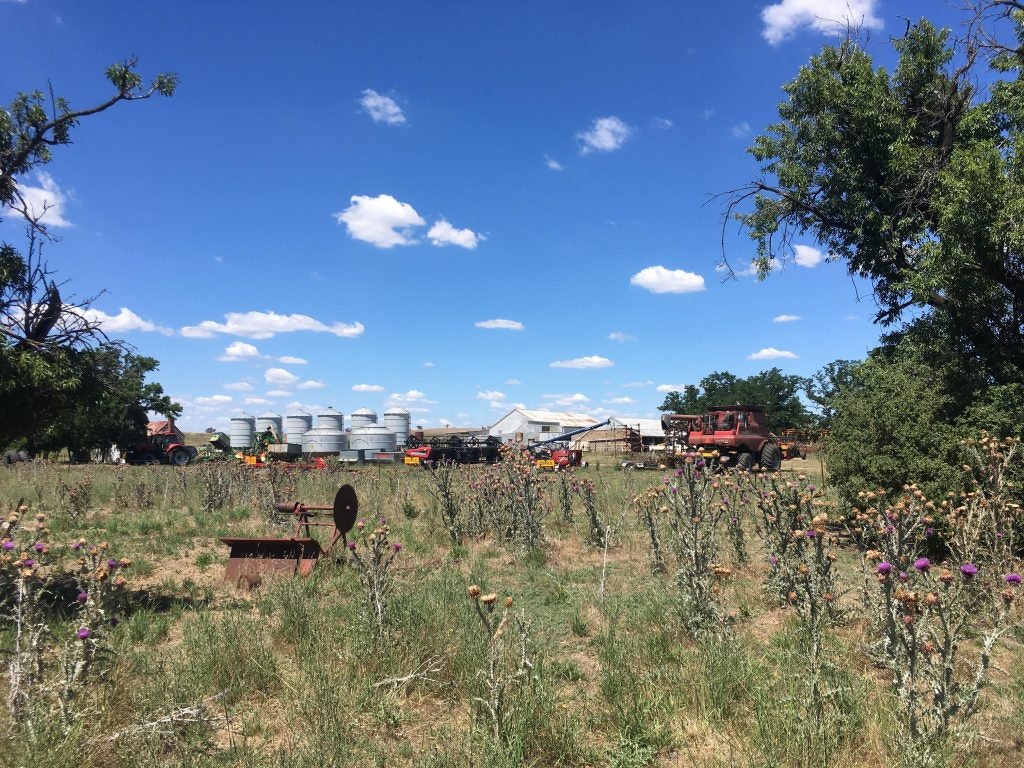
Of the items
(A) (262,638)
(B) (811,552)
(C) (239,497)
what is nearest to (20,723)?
(A) (262,638)

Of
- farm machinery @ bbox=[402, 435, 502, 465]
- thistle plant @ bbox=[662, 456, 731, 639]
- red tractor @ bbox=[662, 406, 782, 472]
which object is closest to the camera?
thistle plant @ bbox=[662, 456, 731, 639]

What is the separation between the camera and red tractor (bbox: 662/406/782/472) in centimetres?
2277

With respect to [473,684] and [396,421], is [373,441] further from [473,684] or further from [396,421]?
[473,684]

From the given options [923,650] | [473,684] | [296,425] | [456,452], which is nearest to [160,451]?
[296,425]

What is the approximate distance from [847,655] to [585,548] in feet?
14.6

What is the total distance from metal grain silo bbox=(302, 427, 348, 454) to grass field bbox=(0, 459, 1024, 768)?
32213 mm

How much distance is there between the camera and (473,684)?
359cm

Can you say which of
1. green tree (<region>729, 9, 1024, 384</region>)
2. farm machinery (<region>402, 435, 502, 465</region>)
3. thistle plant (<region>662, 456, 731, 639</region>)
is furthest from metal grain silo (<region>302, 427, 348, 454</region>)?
thistle plant (<region>662, 456, 731, 639</region>)

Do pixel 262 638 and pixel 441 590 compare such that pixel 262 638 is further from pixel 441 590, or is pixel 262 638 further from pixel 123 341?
pixel 123 341

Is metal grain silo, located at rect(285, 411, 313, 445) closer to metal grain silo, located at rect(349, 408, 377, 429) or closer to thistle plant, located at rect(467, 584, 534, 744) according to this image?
metal grain silo, located at rect(349, 408, 377, 429)

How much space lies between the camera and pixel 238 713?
11.6 ft

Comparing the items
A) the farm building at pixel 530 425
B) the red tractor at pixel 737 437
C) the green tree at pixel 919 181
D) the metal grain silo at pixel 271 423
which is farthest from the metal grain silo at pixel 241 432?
the green tree at pixel 919 181

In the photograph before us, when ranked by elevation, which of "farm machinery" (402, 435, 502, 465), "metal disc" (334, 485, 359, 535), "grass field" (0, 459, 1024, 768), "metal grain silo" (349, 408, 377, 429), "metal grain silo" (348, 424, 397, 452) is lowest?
"grass field" (0, 459, 1024, 768)

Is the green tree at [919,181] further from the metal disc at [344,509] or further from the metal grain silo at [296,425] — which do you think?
the metal grain silo at [296,425]
